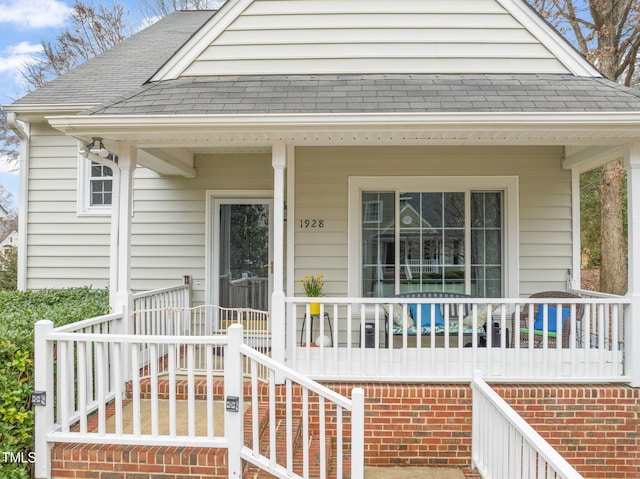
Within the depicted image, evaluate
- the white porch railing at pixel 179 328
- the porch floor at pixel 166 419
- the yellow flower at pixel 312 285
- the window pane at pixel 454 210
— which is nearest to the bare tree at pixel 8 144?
the white porch railing at pixel 179 328

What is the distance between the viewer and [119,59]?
8.12 meters

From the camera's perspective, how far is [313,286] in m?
6.02

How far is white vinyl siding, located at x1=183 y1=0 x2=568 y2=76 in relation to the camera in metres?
5.56

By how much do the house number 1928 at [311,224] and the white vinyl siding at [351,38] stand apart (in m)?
1.89

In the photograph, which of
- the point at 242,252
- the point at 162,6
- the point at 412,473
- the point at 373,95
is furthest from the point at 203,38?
the point at 162,6

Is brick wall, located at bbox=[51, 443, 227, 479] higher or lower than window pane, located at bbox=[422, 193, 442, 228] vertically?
lower

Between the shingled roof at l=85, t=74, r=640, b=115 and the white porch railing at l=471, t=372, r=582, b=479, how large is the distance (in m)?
2.72

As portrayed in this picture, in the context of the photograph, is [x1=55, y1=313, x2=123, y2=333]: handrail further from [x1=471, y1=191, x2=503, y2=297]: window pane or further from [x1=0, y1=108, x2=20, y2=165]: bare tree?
[x1=0, y1=108, x2=20, y2=165]: bare tree

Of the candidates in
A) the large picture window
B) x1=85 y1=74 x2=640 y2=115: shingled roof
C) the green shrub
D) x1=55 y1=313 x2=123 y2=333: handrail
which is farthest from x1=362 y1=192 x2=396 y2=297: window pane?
the green shrub

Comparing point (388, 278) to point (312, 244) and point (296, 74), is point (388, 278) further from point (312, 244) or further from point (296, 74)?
point (296, 74)

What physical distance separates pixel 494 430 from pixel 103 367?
3.18m

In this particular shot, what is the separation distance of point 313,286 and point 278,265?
5.01ft

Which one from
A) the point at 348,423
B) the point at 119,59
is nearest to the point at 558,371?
the point at 348,423

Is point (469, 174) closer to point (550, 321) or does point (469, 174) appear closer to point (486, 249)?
point (486, 249)
